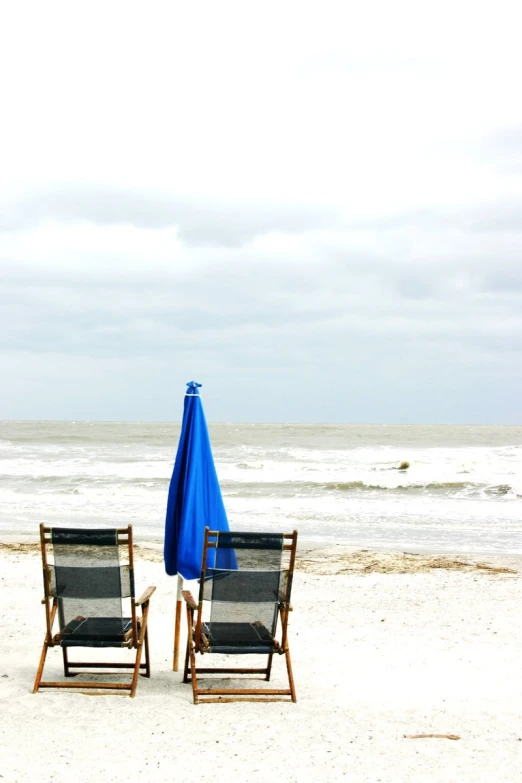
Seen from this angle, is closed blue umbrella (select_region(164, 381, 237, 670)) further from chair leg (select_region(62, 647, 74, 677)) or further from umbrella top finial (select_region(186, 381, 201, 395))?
chair leg (select_region(62, 647, 74, 677))

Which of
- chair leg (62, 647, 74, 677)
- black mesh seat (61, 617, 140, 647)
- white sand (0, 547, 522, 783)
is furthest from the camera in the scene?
chair leg (62, 647, 74, 677)

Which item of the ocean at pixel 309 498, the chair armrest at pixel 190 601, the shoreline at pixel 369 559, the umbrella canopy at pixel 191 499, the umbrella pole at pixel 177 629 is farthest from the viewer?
the ocean at pixel 309 498

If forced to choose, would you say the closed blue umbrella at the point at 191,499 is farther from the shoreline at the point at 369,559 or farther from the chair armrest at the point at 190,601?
the shoreline at the point at 369,559

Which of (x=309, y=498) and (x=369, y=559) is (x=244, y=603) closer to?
(x=369, y=559)

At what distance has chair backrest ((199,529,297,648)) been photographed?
166 inches

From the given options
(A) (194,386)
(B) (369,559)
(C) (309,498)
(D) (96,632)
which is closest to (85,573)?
(D) (96,632)

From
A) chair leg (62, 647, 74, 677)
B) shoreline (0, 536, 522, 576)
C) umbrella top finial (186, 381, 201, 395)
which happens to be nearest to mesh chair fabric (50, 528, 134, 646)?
chair leg (62, 647, 74, 677)

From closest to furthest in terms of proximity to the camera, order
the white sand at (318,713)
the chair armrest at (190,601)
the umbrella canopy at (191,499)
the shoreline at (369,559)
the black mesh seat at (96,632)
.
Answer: the white sand at (318,713)
the black mesh seat at (96,632)
the chair armrest at (190,601)
the umbrella canopy at (191,499)
the shoreline at (369,559)

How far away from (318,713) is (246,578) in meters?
0.84

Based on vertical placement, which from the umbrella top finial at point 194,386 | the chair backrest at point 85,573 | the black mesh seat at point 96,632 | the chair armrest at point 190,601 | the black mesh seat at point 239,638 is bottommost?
the black mesh seat at point 239,638

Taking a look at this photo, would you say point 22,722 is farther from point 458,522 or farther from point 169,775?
point 458,522

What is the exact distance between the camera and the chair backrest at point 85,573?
166 inches

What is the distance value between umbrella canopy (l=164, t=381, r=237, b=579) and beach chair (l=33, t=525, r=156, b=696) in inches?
13.4

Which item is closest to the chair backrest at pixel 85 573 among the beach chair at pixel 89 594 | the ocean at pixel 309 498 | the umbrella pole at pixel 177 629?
the beach chair at pixel 89 594
